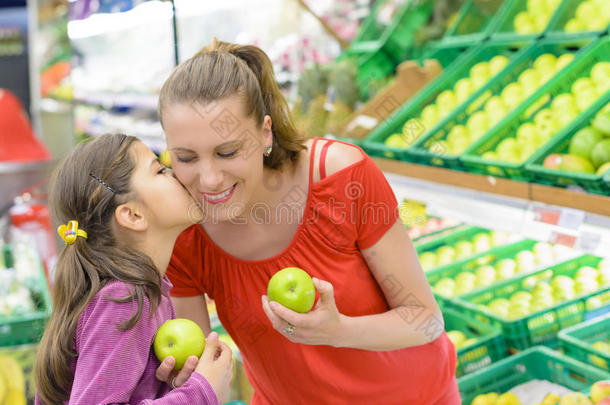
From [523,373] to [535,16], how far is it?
162 cm

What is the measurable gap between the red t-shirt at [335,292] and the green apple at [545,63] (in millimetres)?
1406

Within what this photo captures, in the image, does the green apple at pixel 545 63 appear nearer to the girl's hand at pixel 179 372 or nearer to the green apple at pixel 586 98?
the green apple at pixel 586 98

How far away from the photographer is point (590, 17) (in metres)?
2.52

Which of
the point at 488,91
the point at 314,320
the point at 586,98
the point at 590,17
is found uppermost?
the point at 590,17

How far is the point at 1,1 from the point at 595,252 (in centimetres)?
1016

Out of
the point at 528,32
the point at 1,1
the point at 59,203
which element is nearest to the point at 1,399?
the point at 59,203

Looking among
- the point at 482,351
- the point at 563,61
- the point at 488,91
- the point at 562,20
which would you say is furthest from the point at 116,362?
the point at 562,20

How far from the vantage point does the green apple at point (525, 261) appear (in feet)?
8.71

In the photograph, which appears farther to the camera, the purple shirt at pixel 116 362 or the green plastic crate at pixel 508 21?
the green plastic crate at pixel 508 21

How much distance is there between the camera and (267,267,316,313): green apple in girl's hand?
4.26 ft

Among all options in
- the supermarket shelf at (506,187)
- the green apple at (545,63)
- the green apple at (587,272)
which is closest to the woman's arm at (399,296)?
the supermarket shelf at (506,187)

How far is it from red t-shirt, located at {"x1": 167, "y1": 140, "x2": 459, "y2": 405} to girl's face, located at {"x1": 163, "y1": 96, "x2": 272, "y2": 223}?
183 millimetres

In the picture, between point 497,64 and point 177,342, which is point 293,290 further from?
point 497,64

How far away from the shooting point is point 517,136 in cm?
232
